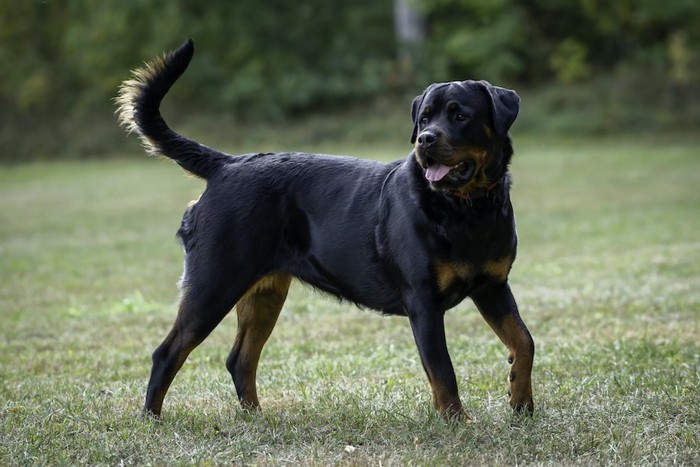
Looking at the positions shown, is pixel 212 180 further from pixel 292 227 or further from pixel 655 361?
pixel 655 361

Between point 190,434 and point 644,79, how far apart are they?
98.0ft

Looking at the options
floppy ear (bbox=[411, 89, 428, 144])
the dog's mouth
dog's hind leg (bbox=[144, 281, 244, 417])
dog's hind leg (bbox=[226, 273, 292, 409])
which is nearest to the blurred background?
floppy ear (bbox=[411, 89, 428, 144])

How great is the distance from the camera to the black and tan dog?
16.0ft

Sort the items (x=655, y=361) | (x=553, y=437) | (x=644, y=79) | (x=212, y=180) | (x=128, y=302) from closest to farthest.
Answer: (x=553, y=437)
(x=212, y=180)
(x=655, y=361)
(x=128, y=302)
(x=644, y=79)

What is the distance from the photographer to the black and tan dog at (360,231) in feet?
16.0

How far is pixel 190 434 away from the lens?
16.4 ft

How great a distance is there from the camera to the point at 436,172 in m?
4.84

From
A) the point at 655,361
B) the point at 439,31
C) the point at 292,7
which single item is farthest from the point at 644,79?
the point at 655,361

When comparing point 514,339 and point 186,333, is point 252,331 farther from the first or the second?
point 514,339

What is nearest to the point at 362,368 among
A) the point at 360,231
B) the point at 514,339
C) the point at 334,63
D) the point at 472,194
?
the point at 360,231

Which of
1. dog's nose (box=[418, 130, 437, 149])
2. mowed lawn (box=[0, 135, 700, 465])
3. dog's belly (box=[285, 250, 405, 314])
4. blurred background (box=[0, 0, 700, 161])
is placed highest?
blurred background (box=[0, 0, 700, 161])

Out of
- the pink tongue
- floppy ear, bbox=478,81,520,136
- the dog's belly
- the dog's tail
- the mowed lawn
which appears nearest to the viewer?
the mowed lawn

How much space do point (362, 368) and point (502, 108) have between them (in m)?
2.42

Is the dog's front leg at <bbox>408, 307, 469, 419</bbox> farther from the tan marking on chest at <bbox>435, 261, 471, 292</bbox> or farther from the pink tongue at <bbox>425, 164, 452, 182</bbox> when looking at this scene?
the pink tongue at <bbox>425, 164, 452, 182</bbox>
